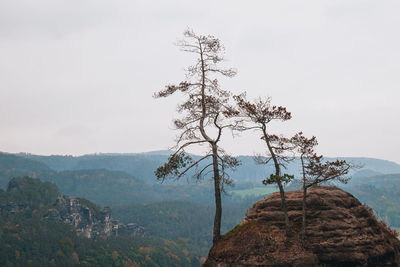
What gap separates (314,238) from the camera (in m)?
23.9

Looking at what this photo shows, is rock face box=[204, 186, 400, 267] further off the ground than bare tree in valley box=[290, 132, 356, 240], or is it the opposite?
bare tree in valley box=[290, 132, 356, 240]

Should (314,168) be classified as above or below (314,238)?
above

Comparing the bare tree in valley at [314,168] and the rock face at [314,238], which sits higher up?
the bare tree in valley at [314,168]

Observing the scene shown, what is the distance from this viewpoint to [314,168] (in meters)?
23.0

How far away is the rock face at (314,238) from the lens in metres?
23.0

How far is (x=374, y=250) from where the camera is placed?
23734 millimetres

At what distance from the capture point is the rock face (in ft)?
75.5

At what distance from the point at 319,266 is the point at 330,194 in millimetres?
5972

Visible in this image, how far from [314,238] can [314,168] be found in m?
5.02

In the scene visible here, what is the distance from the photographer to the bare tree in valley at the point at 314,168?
2275cm

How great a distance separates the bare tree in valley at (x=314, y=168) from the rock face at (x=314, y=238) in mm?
1373

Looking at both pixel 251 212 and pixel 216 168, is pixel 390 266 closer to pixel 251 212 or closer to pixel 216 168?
pixel 251 212

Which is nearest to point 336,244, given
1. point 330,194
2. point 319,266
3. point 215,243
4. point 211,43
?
point 319,266

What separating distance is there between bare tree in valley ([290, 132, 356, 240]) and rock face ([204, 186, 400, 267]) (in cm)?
137
